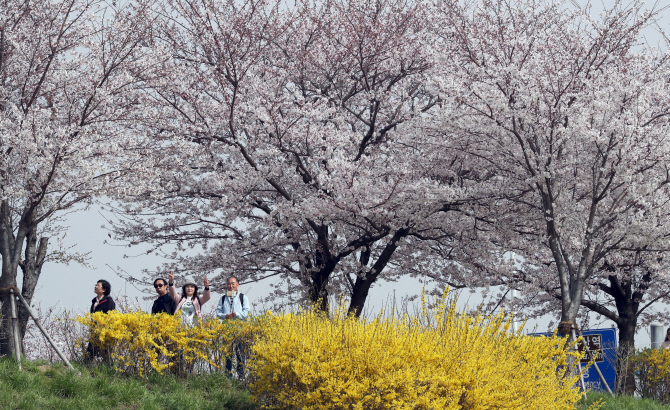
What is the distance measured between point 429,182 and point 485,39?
273cm

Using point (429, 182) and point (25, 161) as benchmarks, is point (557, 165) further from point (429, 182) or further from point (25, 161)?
point (25, 161)

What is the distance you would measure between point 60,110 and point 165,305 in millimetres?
3591

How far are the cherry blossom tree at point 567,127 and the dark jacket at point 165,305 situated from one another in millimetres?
5336

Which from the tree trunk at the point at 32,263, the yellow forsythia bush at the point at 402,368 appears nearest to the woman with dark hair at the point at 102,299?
the yellow forsythia bush at the point at 402,368

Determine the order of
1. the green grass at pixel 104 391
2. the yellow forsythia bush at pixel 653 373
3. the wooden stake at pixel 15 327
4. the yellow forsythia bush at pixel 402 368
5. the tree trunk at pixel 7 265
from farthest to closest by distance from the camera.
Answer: the yellow forsythia bush at pixel 653 373 → the tree trunk at pixel 7 265 → the wooden stake at pixel 15 327 → the green grass at pixel 104 391 → the yellow forsythia bush at pixel 402 368

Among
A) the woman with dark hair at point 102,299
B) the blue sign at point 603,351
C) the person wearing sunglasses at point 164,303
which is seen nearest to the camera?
the woman with dark hair at point 102,299

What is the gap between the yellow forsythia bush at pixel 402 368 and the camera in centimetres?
606

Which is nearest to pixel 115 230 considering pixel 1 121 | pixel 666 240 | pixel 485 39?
pixel 1 121

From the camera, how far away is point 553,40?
38.9 ft

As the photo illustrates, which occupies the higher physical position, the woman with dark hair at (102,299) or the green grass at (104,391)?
the woman with dark hair at (102,299)

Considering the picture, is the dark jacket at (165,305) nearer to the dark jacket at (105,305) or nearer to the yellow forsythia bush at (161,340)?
the dark jacket at (105,305)

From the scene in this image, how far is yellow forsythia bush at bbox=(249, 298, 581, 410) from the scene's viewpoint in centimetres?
606

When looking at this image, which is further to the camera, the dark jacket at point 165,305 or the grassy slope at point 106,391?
the dark jacket at point 165,305

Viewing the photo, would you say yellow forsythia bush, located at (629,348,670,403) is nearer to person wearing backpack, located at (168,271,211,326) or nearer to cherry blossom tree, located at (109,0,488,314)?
cherry blossom tree, located at (109,0,488,314)
